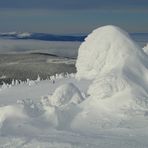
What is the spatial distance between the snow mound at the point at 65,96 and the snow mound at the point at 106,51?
85.5 inches

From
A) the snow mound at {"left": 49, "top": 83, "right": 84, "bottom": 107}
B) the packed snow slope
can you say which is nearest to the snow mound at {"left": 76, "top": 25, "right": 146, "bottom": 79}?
the packed snow slope

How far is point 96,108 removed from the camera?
1978 cm

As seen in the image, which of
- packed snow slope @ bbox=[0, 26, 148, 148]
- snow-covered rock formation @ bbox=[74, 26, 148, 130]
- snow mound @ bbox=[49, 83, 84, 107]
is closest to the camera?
packed snow slope @ bbox=[0, 26, 148, 148]

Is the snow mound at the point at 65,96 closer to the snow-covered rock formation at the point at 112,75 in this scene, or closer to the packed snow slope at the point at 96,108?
the packed snow slope at the point at 96,108

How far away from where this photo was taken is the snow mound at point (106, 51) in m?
22.6

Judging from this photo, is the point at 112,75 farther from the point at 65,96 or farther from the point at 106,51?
the point at 106,51

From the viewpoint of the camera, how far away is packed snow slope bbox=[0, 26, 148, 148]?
16.5 meters

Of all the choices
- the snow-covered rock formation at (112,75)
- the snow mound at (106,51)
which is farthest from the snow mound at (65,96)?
the snow mound at (106,51)

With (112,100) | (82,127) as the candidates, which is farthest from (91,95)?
(82,127)

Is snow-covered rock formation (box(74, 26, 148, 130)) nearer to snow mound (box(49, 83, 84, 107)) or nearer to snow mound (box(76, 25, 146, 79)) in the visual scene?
snow mound (box(76, 25, 146, 79))

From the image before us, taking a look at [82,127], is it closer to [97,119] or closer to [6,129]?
[97,119]

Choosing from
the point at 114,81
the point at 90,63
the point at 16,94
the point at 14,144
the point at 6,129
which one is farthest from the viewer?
the point at 16,94

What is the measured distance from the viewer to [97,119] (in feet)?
62.1

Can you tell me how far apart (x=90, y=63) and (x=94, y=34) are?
59.4 inches
